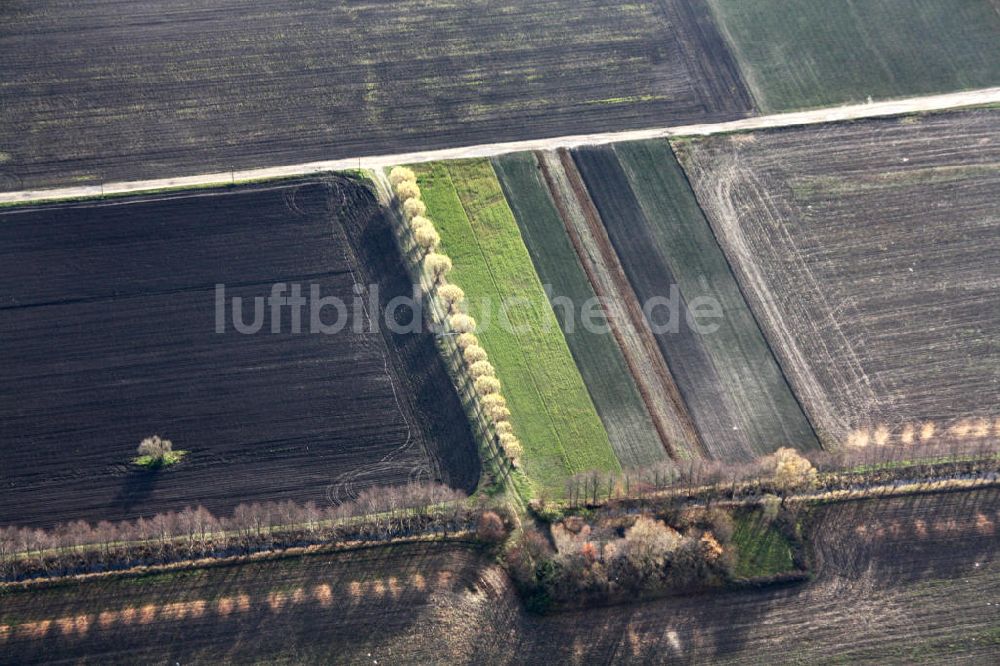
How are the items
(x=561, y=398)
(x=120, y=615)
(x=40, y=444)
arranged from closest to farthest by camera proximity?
(x=120, y=615), (x=40, y=444), (x=561, y=398)

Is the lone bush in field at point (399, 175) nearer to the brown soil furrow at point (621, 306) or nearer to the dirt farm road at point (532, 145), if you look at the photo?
the dirt farm road at point (532, 145)

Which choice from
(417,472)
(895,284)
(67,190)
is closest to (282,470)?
(417,472)

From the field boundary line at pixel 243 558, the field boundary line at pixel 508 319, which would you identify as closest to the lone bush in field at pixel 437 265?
the field boundary line at pixel 508 319

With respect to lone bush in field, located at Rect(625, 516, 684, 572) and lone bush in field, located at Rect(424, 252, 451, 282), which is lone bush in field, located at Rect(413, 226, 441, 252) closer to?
lone bush in field, located at Rect(424, 252, 451, 282)

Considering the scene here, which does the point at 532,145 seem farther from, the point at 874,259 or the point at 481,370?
the point at 874,259

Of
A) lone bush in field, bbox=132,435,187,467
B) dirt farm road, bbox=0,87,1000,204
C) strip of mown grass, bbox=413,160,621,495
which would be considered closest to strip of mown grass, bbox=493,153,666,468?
strip of mown grass, bbox=413,160,621,495

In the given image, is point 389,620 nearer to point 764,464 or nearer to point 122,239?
point 764,464
